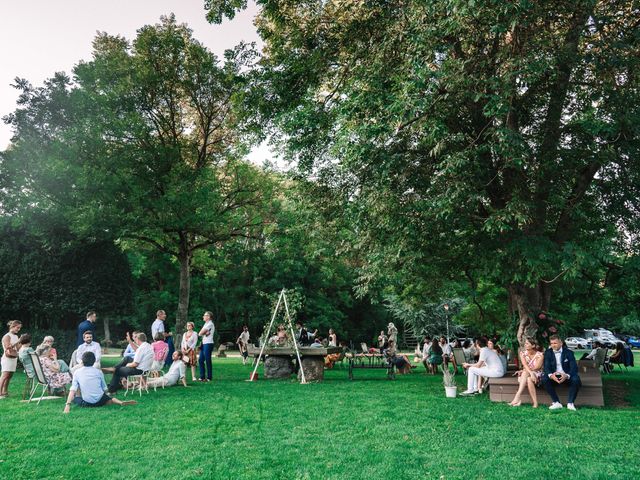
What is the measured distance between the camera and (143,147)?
20.4m

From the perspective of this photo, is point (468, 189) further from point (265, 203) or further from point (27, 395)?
point (265, 203)

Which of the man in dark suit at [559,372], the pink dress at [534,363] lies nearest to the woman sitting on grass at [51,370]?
the pink dress at [534,363]

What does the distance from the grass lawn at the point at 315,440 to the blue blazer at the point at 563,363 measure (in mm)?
736

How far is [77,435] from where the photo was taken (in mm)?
7023

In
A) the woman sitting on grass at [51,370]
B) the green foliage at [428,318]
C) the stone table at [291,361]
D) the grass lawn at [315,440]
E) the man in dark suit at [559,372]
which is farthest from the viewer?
the green foliage at [428,318]

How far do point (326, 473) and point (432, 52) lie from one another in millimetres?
7954

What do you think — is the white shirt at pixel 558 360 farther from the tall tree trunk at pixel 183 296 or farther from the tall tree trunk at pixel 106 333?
the tall tree trunk at pixel 106 333

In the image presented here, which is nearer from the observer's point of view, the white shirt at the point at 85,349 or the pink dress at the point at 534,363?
the pink dress at the point at 534,363

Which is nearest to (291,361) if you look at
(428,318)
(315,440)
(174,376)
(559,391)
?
(174,376)

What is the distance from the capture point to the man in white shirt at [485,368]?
1146 centimetres

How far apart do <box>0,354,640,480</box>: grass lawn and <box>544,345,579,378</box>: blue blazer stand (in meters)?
0.74

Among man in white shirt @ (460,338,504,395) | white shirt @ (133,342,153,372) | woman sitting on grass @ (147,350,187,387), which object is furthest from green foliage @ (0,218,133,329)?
man in white shirt @ (460,338,504,395)

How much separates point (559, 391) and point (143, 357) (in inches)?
354

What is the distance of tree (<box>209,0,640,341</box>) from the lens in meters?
9.48
